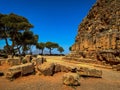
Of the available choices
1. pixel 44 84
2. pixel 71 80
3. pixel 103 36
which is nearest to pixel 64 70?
pixel 71 80

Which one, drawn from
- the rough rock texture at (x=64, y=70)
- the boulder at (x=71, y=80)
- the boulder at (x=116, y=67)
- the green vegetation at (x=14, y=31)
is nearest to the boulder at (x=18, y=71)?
the rough rock texture at (x=64, y=70)

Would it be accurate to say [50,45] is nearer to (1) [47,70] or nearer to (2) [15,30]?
(2) [15,30]

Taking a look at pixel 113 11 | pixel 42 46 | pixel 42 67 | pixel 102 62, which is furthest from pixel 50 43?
pixel 42 67

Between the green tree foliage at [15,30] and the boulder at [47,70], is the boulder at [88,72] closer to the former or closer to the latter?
the boulder at [47,70]

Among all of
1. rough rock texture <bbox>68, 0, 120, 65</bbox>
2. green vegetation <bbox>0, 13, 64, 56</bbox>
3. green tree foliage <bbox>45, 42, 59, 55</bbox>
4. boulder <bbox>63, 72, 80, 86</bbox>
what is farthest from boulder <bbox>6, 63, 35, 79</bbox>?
green tree foliage <bbox>45, 42, 59, 55</bbox>

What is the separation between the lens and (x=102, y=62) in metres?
19.1

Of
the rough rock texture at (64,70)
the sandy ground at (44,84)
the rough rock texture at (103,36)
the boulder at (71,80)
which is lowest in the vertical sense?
the sandy ground at (44,84)

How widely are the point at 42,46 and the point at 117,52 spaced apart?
171 ft

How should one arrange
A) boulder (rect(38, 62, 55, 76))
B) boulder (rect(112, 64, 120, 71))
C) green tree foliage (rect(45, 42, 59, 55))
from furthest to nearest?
green tree foliage (rect(45, 42, 59, 55))
boulder (rect(112, 64, 120, 71))
boulder (rect(38, 62, 55, 76))

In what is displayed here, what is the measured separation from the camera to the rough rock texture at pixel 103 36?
17734mm

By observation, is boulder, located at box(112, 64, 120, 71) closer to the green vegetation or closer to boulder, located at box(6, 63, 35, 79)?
boulder, located at box(6, 63, 35, 79)

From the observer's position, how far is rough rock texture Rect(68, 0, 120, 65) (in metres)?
17.7

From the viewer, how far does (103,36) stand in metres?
19.7

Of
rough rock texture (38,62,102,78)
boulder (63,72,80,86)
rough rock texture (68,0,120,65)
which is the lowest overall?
boulder (63,72,80,86)
